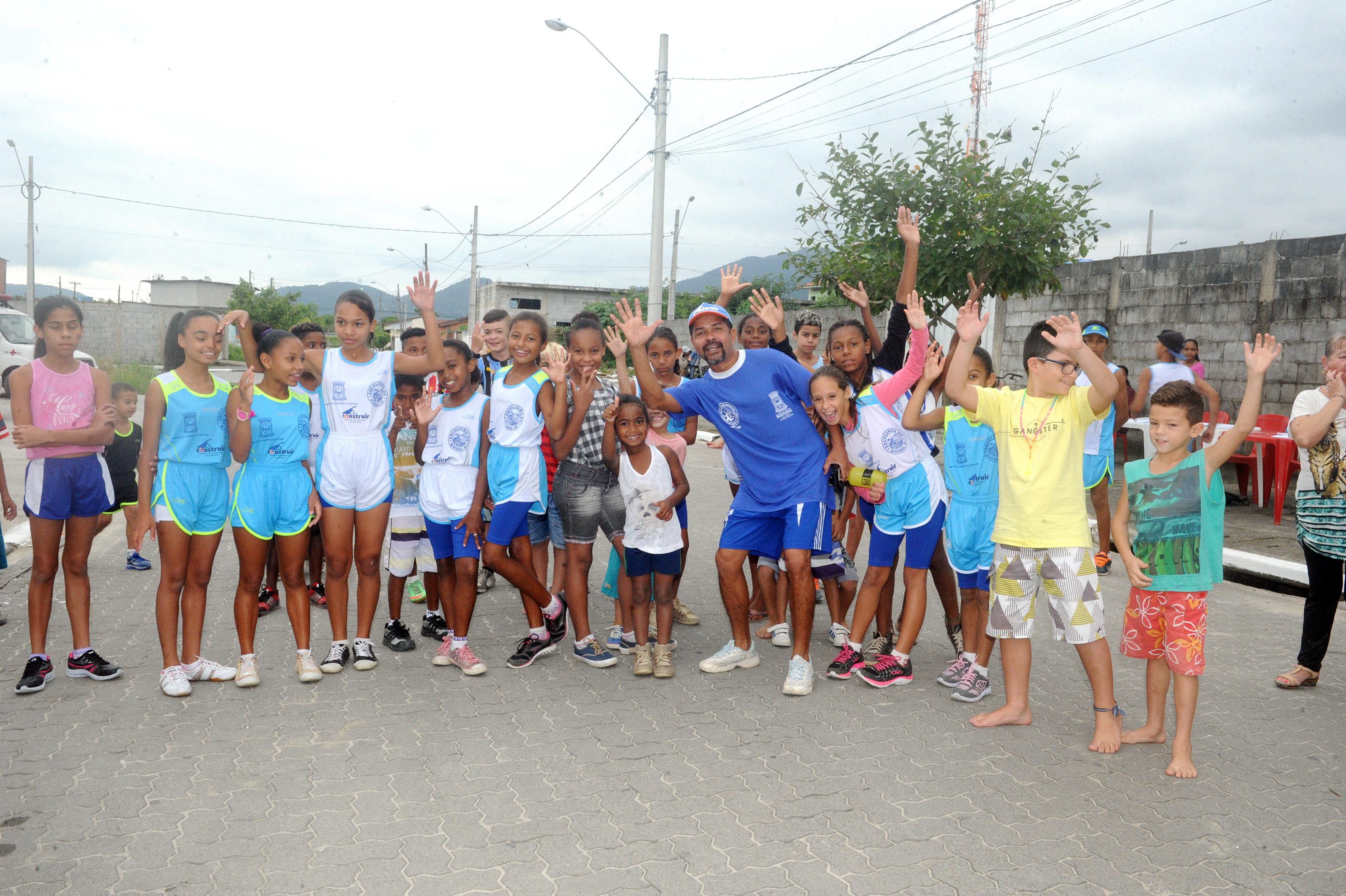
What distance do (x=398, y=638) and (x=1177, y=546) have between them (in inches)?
156

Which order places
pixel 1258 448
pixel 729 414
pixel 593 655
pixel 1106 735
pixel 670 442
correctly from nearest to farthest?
1. pixel 1106 735
2. pixel 729 414
3. pixel 593 655
4. pixel 670 442
5. pixel 1258 448

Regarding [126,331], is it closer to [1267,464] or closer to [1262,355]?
[1267,464]

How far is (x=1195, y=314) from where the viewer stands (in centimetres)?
1185

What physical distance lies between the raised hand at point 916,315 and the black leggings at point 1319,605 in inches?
87.6

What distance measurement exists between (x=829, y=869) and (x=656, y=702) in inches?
65.3

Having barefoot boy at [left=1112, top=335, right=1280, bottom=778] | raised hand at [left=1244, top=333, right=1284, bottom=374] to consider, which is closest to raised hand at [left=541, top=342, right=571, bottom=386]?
barefoot boy at [left=1112, top=335, right=1280, bottom=778]

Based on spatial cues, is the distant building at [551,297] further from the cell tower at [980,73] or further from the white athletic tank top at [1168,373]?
the white athletic tank top at [1168,373]

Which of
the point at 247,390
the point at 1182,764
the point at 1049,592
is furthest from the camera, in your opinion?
the point at 247,390

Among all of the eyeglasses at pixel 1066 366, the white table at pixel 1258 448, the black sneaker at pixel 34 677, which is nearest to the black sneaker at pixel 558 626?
the black sneaker at pixel 34 677

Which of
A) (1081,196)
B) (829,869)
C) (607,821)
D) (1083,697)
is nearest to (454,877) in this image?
(607,821)

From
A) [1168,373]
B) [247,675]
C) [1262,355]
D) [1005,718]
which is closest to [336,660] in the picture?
[247,675]

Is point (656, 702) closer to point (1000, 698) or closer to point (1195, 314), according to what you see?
point (1000, 698)

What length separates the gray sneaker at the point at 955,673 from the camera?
480 centimetres

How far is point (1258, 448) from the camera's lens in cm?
985
